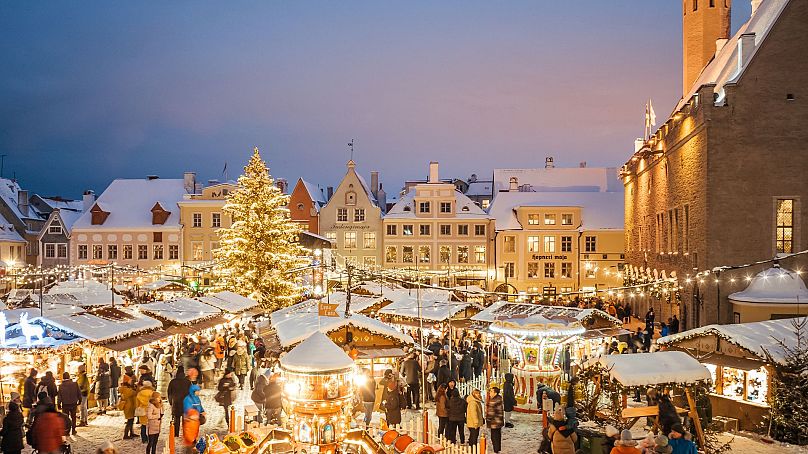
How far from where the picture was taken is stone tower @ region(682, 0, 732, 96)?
37.0 meters

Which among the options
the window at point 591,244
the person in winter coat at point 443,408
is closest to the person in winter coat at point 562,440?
the person in winter coat at point 443,408

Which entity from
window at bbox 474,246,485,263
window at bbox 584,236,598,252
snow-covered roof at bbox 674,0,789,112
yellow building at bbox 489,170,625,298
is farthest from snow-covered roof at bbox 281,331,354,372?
window at bbox 584,236,598,252

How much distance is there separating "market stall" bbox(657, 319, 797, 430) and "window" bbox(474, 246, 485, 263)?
111 feet

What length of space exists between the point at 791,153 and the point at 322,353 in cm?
1943

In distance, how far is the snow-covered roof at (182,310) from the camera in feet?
72.0

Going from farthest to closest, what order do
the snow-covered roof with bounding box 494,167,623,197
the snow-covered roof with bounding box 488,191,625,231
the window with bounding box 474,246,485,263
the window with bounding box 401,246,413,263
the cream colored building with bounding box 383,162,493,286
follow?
the snow-covered roof with bounding box 494,167,623,197
the window with bounding box 401,246,413,263
the window with bounding box 474,246,485,263
the cream colored building with bounding box 383,162,493,286
the snow-covered roof with bounding box 488,191,625,231

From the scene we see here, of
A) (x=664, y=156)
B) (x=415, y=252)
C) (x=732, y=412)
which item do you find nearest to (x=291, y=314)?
(x=732, y=412)

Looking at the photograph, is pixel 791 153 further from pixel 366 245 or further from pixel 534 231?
pixel 366 245

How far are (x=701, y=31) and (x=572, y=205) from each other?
16.6 meters

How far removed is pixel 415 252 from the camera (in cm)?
5097

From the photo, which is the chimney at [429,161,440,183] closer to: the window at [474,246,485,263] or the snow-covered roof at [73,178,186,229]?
the window at [474,246,485,263]

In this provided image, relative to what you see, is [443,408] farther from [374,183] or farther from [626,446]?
[374,183]

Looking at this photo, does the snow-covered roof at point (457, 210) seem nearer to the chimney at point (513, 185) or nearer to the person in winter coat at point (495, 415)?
the chimney at point (513, 185)

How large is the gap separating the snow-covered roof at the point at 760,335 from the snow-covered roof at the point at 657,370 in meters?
1.80
